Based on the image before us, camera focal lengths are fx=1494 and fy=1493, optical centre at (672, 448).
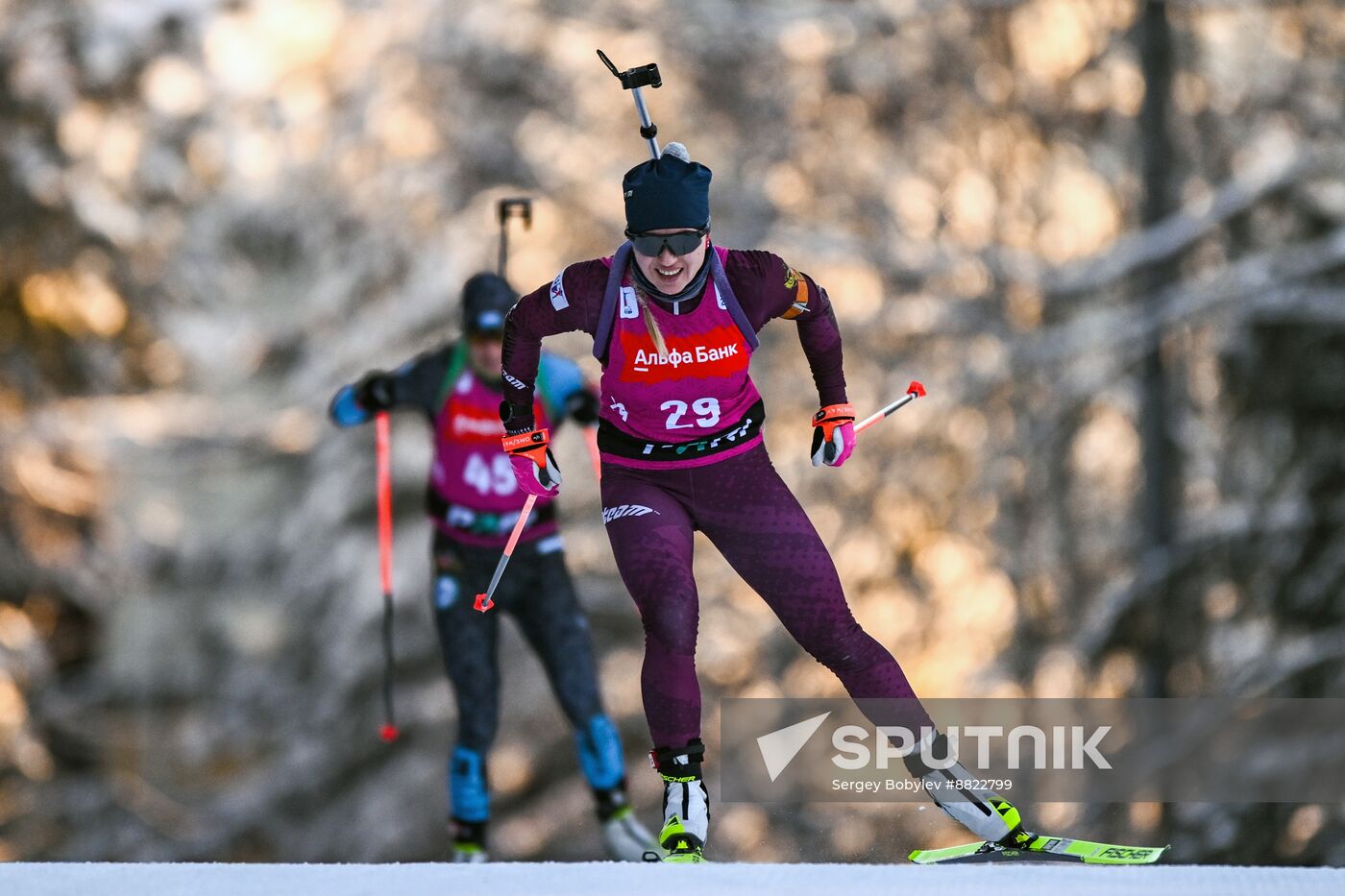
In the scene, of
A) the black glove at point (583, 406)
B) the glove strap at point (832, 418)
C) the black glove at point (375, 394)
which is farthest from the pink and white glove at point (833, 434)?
the black glove at point (375, 394)

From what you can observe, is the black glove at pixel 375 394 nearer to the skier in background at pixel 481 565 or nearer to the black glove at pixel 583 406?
the skier in background at pixel 481 565

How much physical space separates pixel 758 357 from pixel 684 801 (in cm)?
602

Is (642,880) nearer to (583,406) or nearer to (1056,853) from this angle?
(1056,853)

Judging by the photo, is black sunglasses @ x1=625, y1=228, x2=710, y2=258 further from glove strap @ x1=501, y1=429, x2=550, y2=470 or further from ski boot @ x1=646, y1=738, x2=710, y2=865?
ski boot @ x1=646, y1=738, x2=710, y2=865

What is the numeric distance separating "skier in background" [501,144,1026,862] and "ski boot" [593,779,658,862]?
5.17 feet

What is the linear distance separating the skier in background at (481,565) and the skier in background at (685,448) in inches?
53.9

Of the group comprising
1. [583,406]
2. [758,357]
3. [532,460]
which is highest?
[758,357]

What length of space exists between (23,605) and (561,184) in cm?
438

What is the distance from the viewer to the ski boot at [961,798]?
11.1 feet

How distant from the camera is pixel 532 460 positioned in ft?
11.1

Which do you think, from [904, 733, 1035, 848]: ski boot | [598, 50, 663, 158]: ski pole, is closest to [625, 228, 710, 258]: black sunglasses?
[598, 50, 663, 158]: ski pole

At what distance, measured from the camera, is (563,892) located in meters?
3.24

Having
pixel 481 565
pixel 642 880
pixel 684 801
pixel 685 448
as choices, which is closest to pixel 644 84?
pixel 685 448

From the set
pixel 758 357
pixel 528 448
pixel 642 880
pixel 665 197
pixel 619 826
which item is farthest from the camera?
pixel 758 357
